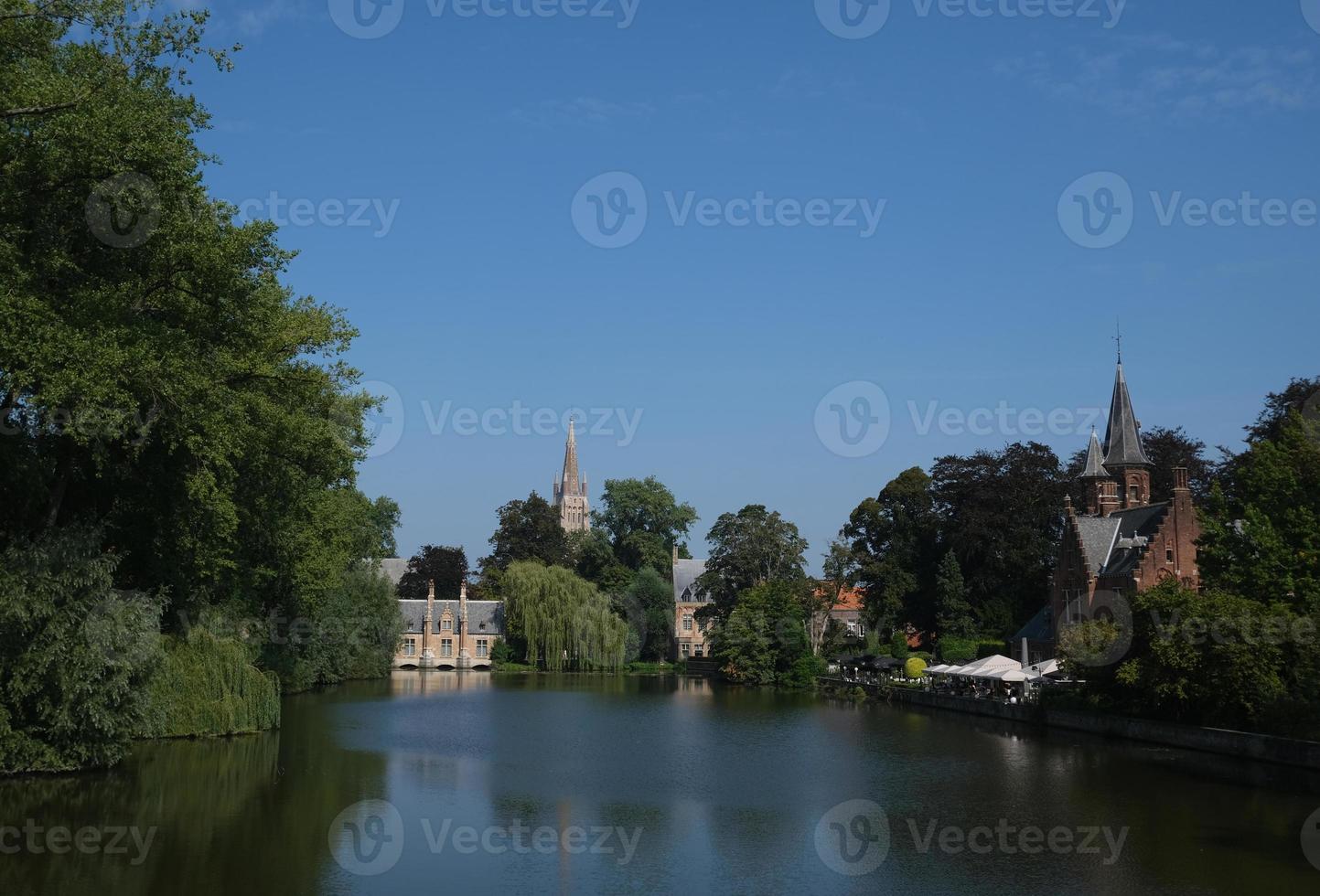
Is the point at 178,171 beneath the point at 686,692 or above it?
above

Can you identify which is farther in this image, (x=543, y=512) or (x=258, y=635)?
(x=543, y=512)

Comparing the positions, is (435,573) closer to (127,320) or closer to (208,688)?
(208,688)

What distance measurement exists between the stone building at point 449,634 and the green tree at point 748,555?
18231mm

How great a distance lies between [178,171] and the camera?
60.9ft

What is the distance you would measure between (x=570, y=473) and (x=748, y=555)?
81741mm

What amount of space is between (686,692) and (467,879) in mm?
41631

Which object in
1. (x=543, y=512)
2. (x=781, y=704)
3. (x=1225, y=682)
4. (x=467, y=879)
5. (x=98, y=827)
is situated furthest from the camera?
(x=543, y=512)

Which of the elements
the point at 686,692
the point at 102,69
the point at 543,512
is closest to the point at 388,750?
the point at 102,69

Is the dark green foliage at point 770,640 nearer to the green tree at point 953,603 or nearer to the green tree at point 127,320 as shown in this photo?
the green tree at point 953,603

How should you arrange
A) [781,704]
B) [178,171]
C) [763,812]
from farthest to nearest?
[781,704] < [763,812] < [178,171]

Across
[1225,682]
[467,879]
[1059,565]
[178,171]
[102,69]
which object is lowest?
[467,879]

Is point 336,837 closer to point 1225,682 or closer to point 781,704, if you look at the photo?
point 1225,682

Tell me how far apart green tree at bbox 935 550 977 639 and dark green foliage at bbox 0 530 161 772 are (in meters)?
42.4

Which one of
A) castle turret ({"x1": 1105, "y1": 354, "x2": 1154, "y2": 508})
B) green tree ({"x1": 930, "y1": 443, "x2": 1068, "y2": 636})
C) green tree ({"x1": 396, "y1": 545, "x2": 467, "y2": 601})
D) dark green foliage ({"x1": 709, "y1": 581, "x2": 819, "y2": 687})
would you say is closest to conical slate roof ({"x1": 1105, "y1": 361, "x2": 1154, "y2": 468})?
castle turret ({"x1": 1105, "y1": 354, "x2": 1154, "y2": 508})
